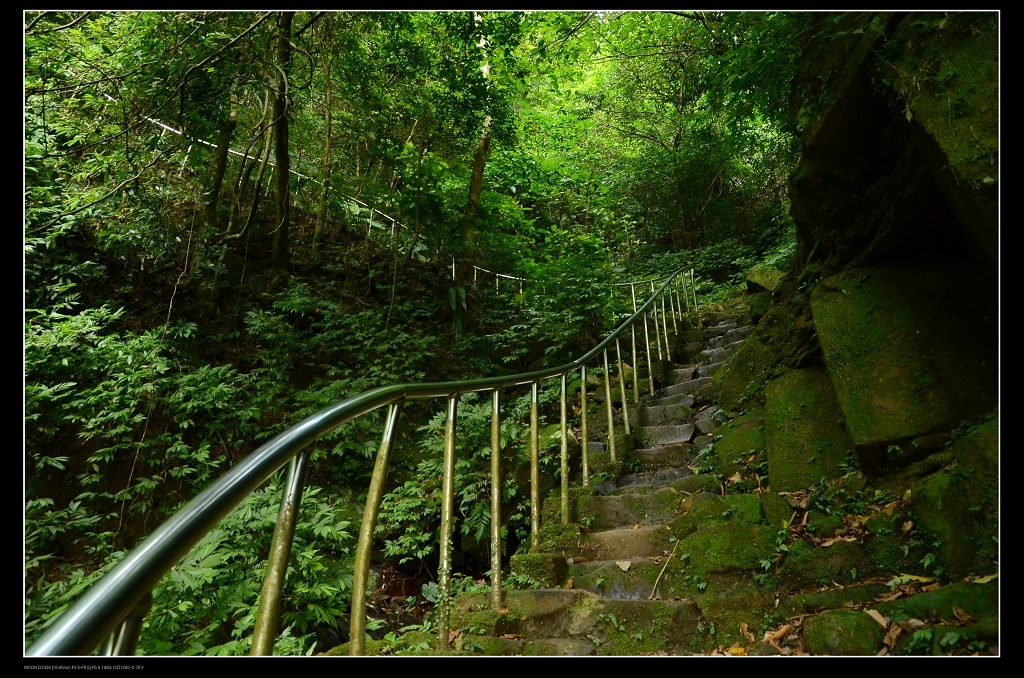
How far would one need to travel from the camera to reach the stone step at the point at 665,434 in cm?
431

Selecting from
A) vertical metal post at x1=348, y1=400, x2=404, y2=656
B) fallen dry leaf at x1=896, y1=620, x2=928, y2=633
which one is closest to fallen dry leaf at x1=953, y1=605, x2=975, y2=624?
fallen dry leaf at x1=896, y1=620, x2=928, y2=633

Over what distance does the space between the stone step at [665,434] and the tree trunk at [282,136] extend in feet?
13.6

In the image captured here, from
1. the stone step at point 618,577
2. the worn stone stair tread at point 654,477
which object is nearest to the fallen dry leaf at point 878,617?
the stone step at point 618,577

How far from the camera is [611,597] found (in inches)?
101

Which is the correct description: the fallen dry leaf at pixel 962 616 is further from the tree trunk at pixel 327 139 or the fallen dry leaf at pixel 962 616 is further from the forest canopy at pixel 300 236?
the tree trunk at pixel 327 139

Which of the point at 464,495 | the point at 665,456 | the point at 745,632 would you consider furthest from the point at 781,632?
the point at 464,495

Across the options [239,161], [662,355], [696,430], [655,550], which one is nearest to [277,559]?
[655,550]

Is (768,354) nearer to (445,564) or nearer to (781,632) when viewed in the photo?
(781,632)

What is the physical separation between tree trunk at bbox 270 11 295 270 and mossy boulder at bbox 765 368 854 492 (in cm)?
460

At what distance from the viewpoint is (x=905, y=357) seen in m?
3.03

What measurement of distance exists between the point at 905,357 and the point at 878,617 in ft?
5.51

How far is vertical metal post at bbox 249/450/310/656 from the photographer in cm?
100

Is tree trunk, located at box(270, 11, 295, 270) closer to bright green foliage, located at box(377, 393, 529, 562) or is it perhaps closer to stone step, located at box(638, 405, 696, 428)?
bright green foliage, located at box(377, 393, 529, 562)
